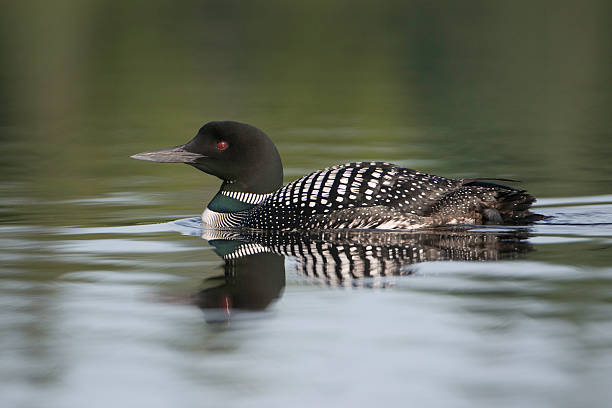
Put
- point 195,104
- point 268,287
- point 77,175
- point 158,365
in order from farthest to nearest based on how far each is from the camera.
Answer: point 195,104
point 77,175
point 268,287
point 158,365

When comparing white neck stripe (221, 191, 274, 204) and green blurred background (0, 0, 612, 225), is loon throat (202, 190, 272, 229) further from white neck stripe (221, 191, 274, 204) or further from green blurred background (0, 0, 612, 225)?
green blurred background (0, 0, 612, 225)

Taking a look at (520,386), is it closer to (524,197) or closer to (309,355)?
(309,355)

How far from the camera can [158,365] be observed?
379 centimetres

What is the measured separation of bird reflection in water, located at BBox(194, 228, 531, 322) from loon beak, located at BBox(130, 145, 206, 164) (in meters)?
0.58

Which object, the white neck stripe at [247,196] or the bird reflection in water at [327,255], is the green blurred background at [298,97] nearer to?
the white neck stripe at [247,196]

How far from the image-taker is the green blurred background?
29.5 ft

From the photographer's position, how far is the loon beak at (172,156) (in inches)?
275

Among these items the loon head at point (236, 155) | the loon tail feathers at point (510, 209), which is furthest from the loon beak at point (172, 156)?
the loon tail feathers at point (510, 209)

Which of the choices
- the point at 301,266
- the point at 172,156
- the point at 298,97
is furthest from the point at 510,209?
the point at 298,97

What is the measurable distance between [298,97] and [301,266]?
10.3 meters

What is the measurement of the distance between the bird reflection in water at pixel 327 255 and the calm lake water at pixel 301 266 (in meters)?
0.02

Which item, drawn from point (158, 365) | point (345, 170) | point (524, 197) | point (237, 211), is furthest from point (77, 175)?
point (158, 365)

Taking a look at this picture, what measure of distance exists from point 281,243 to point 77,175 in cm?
345

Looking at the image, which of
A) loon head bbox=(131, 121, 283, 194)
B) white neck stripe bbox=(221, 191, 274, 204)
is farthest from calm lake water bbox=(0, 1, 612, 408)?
loon head bbox=(131, 121, 283, 194)
